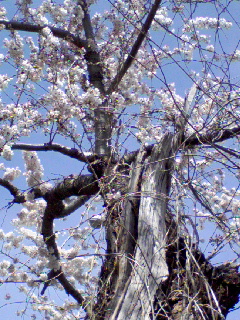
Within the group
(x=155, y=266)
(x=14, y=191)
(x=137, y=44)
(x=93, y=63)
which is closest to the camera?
(x=155, y=266)

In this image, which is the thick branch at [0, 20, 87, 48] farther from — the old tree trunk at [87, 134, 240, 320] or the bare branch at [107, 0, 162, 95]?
the old tree trunk at [87, 134, 240, 320]

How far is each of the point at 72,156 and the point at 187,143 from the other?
5.09 feet

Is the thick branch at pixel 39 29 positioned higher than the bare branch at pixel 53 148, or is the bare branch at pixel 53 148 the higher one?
the thick branch at pixel 39 29

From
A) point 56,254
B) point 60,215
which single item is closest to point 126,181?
point 60,215

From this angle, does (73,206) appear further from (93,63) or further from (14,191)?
(93,63)

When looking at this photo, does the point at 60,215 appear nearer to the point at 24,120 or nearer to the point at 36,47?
the point at 24,120

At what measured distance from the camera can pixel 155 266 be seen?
7.64ft

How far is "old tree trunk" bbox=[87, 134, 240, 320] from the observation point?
2.23 meters

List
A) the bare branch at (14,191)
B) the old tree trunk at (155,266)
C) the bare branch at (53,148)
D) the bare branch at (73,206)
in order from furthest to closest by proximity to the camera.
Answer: the bare branch at (73,206) → the bare branch at (14,191) → the bare branch at (53,148) → the old tree trunk at (155,266)

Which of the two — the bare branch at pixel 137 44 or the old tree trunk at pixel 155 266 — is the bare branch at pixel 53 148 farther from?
the old tree trunk at pixel 155 266

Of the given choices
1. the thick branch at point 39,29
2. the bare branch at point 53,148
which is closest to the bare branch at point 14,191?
the bare branch at point 53,148

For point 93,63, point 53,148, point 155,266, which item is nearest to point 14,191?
point 53,148

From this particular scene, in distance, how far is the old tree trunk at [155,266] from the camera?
2234 mm

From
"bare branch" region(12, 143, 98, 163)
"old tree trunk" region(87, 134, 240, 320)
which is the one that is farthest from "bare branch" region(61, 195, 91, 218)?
"old tree trunk" region(87, 134, 240, 320)
